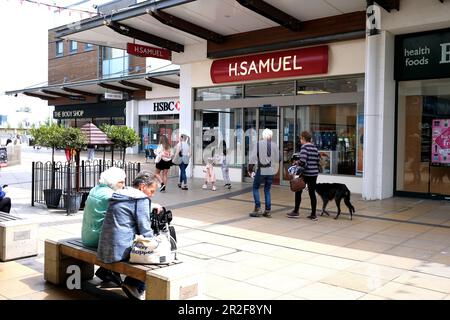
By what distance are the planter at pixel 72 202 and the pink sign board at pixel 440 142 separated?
317 inches

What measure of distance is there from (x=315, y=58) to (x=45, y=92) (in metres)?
24.2

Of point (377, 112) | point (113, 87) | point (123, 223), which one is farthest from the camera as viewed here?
point (113, 87)

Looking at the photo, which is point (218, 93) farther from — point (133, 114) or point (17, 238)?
point (133, 114)

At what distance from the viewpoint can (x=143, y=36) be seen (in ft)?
47.3

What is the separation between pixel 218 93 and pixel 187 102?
1.21m

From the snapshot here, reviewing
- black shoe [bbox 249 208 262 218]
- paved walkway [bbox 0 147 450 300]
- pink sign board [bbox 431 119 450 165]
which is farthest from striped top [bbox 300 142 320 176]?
pink sign board [bbox 431 119 450 165]

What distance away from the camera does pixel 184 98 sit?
1585 cm

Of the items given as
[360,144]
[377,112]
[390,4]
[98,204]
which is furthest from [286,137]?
[98,204]

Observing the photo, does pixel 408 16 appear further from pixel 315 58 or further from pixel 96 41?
pixel 96 41

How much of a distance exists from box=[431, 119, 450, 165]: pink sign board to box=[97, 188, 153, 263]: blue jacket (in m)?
9.09

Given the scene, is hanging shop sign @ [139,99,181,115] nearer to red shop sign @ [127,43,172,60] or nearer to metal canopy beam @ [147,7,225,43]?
red shop sign @ [127,43,172,60]

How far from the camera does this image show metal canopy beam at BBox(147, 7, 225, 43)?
1245cm

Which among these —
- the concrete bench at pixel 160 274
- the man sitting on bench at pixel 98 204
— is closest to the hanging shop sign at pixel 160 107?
the man sitting on bench at pixel 98 204
